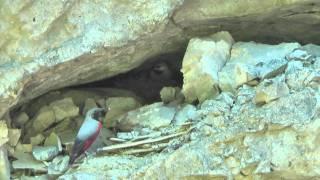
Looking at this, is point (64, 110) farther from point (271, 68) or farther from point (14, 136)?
point (271, 68)

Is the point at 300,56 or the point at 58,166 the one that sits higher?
the point at 300,56

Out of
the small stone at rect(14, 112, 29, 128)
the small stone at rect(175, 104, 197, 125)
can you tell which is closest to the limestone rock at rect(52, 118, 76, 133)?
the small stone at rect(14, 112, 29, 128)

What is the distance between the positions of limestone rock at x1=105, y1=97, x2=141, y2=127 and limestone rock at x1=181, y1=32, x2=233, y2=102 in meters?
0.33

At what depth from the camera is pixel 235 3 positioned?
9.33 ft

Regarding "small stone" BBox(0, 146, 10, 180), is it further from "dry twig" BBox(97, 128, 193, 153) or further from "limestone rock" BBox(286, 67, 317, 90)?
"limestone rock" BBox(286, 67, 317, 90)

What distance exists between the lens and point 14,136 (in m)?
2.90

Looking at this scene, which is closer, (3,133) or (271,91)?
(271,91)

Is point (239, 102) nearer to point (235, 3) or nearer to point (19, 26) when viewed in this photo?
point (235, 3)

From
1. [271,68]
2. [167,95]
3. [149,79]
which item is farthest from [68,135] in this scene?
[271,68]

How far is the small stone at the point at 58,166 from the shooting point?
279 cm

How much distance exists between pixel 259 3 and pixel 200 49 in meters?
0.32

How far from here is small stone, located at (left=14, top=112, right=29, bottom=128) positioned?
3.10 meters

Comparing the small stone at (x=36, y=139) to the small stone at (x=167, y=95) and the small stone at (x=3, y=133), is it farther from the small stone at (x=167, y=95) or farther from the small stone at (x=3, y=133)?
the small stone at (x=167, y=95)

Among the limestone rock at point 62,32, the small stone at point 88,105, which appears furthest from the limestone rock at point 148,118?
the limestone rock at point 62,32
